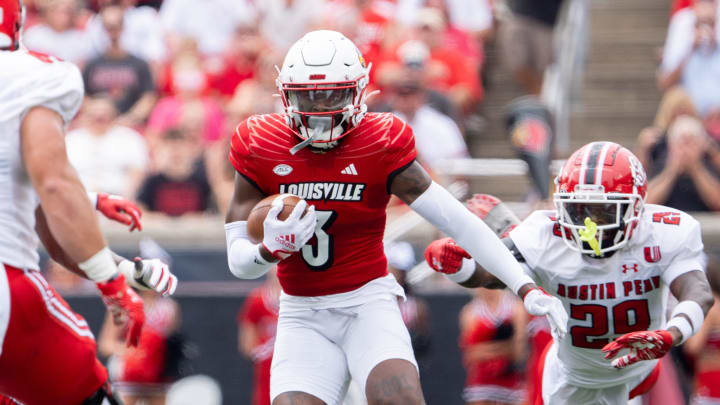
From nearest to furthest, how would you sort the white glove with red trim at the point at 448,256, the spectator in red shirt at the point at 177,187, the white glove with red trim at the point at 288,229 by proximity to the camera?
1. the white glove with red trim at the point at 288,229
2. the white glove with red trim at the point at 448,256
3. the spectator in red shirt at the point at 177,187

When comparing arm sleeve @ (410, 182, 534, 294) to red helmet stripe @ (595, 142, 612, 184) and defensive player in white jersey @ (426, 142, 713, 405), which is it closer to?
defensive player in white jersey @ (426, 142, 713, 405)

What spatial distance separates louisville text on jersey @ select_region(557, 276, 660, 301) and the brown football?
4.65 feet

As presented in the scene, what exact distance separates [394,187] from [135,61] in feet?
20.4

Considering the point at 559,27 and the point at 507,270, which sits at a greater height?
the point at 507,270

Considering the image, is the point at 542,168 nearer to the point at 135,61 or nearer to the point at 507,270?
the point at 507,270

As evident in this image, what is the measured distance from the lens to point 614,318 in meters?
5.22

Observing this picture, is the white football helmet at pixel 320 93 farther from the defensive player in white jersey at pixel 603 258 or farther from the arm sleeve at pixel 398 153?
the defensive player in white jersey at pixel 603 258

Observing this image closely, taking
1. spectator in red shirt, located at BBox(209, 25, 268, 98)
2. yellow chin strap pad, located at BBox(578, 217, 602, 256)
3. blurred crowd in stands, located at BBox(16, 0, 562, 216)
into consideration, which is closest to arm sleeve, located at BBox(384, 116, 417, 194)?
yellow chin strap pad, located at BBox(578, 217, 602, 256)

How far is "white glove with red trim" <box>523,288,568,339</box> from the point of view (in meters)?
4.80

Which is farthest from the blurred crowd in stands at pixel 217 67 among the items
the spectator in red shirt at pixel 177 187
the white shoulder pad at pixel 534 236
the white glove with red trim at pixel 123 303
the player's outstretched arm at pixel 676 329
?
the white glove with red trim at pixel 123 303

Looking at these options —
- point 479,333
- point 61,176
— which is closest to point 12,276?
point 61,176

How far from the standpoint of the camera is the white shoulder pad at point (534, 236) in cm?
532

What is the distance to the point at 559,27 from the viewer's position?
424 inches

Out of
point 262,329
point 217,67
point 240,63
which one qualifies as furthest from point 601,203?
point 217,67
